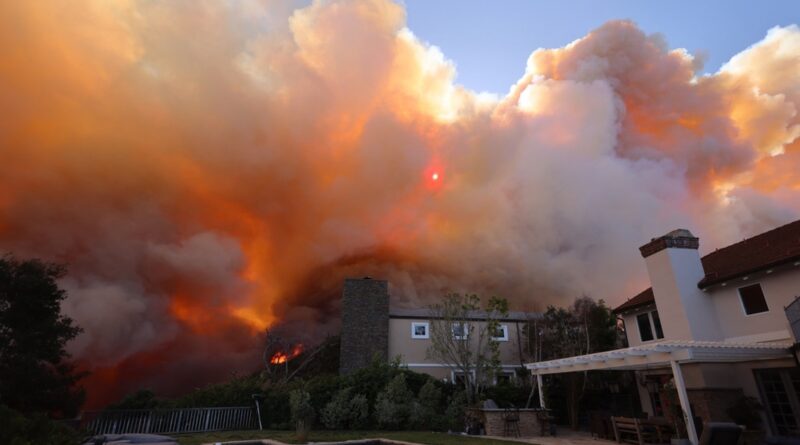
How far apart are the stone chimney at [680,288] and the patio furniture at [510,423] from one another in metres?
7.39

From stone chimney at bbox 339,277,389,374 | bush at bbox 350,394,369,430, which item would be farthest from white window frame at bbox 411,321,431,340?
bush at bbox 350,394,369,430

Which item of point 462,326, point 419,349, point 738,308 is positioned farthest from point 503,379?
point 738,308

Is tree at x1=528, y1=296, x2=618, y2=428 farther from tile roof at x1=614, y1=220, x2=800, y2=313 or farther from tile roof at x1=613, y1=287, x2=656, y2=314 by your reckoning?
tile roof at x1=614, y1=220, x2=800, y2=313

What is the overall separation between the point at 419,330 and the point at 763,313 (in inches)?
790

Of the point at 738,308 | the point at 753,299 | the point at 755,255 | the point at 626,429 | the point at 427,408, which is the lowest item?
the point at 626,429

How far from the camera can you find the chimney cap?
17.2m

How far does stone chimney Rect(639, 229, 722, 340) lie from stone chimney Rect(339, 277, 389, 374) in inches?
695

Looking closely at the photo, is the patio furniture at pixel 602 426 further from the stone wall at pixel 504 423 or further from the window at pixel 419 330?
the window at pixel 419 330

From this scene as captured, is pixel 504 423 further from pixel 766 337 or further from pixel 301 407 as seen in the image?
pixel 766 337

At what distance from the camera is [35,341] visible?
672 inches

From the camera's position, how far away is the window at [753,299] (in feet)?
46.5

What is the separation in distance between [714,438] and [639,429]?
22.4 feet

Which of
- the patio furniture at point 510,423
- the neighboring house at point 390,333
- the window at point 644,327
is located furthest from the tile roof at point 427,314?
the patio furniture at point 510,423

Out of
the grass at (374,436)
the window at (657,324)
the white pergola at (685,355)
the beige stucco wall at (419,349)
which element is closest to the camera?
the white pergola at (685,355)
